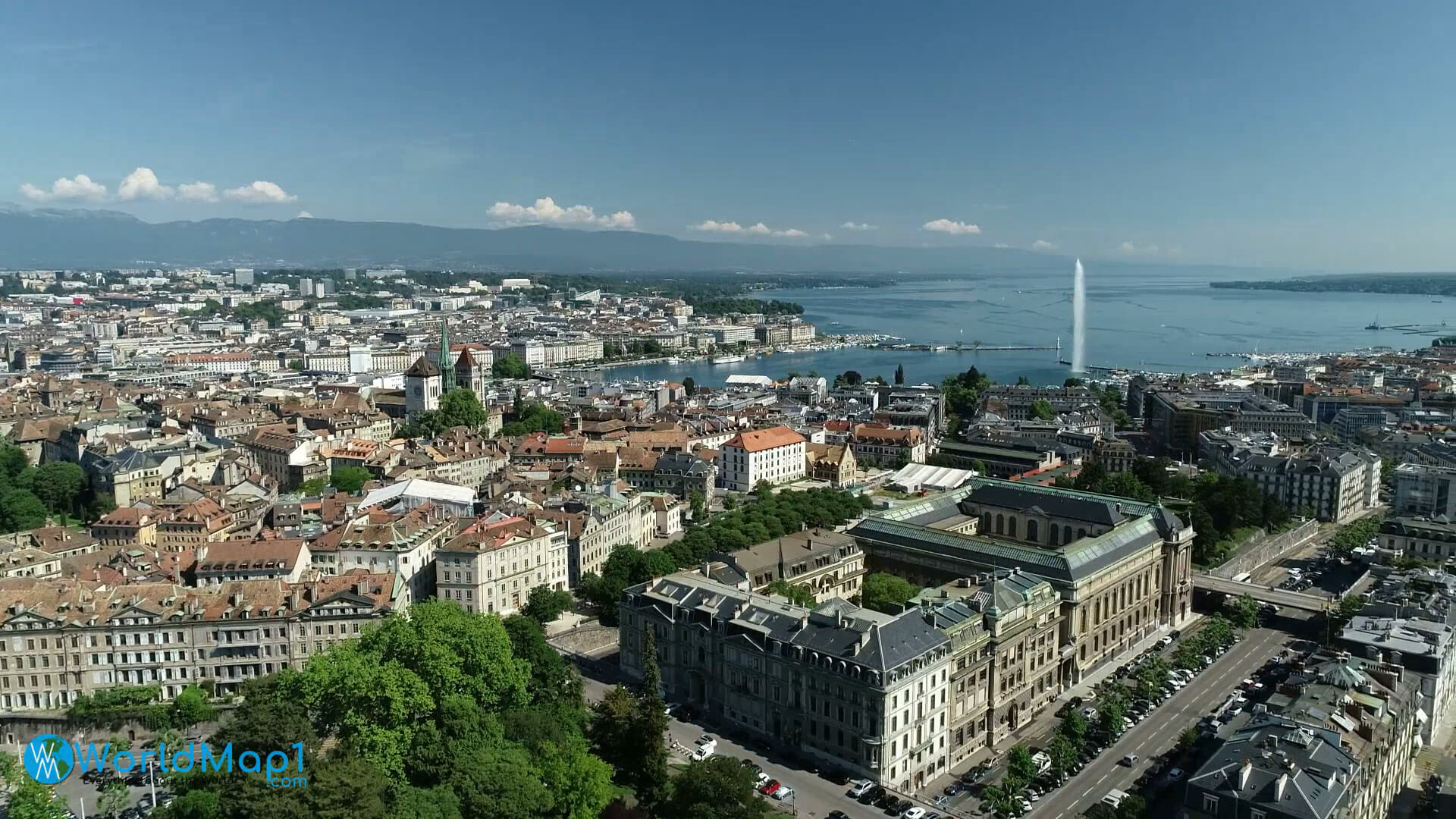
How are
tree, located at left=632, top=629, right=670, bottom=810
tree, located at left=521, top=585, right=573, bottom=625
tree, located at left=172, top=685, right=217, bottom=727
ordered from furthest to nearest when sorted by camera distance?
tree, located at left=521, top=585, right=573, bottom=625 → tree, located at left=172, top=685, right=217, bottom=727 → tree, located at left=632, top=629, right=670, bottom=810

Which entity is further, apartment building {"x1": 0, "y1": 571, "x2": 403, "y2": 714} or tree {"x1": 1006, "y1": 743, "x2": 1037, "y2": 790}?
apartment building {"x1": 0, "y1": 571, "x2": 403, "y2": 714}

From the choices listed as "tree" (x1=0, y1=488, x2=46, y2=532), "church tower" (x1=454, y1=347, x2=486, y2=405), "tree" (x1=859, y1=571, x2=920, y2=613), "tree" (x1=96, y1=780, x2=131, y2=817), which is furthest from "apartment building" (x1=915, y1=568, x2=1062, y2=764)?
"church tower" (x1=454, y1=347, x2=486, y2=405)

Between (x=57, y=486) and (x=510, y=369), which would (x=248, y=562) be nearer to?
(x=57, y=486)

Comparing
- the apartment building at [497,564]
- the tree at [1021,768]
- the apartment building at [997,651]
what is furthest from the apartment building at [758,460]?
the tree at [1021,768]

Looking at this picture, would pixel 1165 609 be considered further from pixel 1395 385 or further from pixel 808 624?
pixel 1395 385

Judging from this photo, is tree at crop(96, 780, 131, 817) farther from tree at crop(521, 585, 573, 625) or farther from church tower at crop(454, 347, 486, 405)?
church tower at crop(454, 347, 486, 405)

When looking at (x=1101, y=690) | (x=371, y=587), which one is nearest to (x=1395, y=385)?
(x=1101, y=690)
